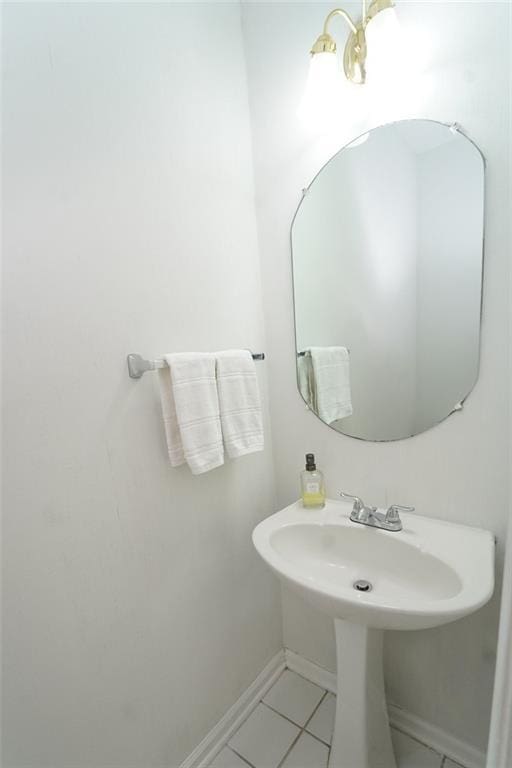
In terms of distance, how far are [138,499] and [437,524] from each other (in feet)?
2.80

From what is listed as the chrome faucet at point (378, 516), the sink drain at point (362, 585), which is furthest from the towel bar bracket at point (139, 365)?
the sink drain at point (362, 585)

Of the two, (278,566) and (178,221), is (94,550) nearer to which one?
(278,566)

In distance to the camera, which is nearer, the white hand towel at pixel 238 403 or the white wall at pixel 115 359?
the white wall at pixel 115 359

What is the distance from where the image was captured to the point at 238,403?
3.49ft

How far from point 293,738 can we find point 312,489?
0.88 metres

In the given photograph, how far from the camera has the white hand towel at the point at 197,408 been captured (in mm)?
908

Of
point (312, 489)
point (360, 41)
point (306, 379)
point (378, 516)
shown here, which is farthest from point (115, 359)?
point (360, 41)

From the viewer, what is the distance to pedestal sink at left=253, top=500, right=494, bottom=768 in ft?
2.51

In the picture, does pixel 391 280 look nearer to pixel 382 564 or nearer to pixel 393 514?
pixel 393 514

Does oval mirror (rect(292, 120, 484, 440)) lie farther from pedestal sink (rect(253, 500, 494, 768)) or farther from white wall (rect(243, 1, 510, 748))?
pedestal sink (rect(253, 500, 494, 768))

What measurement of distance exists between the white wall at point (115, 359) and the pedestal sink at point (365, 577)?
281 millimetres

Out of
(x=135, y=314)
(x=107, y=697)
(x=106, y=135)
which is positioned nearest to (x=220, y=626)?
(x=107, y=697)

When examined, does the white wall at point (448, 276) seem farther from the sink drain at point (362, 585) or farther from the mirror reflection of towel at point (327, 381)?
the sink drain at point (362, 585)

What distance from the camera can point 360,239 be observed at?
1072mm
